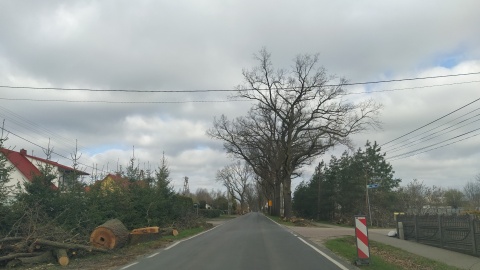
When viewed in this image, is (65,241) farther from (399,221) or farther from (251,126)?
(251,126)

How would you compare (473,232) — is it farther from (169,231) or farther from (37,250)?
(169,231)

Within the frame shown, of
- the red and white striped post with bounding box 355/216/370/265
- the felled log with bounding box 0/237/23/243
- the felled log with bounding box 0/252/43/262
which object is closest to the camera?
the red and white striped post with bounding box 355/216/370/265

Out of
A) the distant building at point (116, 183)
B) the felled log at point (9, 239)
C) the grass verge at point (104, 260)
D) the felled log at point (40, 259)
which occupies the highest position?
the distant building at point (116, 183)

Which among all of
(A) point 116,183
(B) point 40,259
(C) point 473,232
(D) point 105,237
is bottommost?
(B) point 40,259

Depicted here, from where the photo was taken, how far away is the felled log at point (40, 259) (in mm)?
13217

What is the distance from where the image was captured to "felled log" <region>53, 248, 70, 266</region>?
13.5 m

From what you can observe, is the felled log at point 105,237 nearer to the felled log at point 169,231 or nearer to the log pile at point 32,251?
the log pile at point 32,251

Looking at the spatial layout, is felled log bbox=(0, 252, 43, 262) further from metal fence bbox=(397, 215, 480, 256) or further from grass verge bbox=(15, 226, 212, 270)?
metal fence bbox=(397, 215, 480, 256)

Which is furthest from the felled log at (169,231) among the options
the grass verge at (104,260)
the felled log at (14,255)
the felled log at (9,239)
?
the felled log at (9,239)

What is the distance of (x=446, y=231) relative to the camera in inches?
697

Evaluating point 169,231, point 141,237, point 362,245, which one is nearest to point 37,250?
point 141,237

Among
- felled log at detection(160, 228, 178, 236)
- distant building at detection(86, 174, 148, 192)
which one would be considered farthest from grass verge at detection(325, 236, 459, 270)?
distant building at detection(86, 174, 148, 192)

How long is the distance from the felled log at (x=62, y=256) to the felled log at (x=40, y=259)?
0.62 feet

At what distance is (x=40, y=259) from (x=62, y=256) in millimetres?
722
